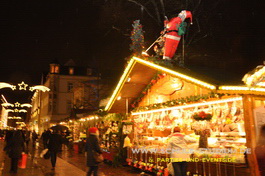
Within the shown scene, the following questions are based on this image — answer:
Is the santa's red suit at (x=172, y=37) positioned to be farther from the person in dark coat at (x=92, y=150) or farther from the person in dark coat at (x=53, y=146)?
the person in dark coat at (x=53, y=146)

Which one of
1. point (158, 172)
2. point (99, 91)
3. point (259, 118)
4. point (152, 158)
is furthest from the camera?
point (99, 91)

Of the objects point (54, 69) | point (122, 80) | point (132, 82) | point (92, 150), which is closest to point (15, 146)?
point (92, 150)

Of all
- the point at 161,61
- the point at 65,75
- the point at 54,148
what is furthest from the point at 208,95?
the point at 65,75

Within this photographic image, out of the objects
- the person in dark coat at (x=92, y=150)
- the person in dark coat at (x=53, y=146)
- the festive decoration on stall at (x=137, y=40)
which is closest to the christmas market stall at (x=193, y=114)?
the festive decoration on stall at (x=137, y=40)

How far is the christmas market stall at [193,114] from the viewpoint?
23.2ft

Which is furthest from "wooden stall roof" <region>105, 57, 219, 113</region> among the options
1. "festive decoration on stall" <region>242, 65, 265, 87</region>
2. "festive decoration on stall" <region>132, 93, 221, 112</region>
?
"festive decoration on stall" <region>242, 65, 265, 87</region>

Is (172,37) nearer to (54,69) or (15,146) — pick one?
(15,146)

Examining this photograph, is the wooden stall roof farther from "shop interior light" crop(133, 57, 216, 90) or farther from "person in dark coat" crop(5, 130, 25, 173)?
"person in dark coat" crop(5, 130, 25, 173)

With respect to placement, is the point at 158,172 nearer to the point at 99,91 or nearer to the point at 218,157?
the point at 218,157

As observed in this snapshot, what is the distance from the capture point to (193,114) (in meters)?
9.62

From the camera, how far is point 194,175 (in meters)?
8.05

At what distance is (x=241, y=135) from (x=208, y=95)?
1.50 meters

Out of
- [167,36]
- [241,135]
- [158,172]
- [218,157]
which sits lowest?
[158,172]

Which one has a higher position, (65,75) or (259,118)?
(65,75)
